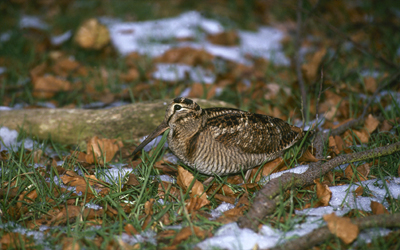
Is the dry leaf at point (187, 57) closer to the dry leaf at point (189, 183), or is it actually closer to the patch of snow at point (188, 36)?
the patch of snow at point (188, 36)

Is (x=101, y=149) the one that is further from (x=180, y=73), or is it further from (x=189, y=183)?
(x=180, y=73)

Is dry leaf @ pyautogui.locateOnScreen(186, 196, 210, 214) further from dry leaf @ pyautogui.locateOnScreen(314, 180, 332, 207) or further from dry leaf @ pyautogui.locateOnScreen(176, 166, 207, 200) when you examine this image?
dry leaf @ pyautogui.locateOnScreen(314, 180, 332, 207)

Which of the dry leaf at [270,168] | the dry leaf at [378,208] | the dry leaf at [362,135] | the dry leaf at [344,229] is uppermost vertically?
the dry leaf at [344,229]

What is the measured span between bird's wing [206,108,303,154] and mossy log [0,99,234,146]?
2.67ft

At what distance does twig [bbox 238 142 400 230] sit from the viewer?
2.13 meters

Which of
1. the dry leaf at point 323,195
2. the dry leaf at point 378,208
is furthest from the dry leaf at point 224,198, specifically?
the dry leaf at point 378,208

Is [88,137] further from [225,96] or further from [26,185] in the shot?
[225,96]

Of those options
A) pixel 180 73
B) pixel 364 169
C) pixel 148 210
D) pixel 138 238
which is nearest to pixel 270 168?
pixel 364 169

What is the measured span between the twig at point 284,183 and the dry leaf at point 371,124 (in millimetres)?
595

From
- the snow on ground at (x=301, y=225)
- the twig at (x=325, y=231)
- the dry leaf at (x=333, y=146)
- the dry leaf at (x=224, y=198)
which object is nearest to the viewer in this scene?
the twig at (x=325, y=231)

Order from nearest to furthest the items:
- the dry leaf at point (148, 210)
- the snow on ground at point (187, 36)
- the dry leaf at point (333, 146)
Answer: the dry leaf at point (148, 210) < the dry leaf at point (333, 146) < the snow on ground at point (187, 36)

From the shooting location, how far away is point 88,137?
3.40 metres

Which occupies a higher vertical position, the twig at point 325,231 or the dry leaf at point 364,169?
the twig at point 325,231

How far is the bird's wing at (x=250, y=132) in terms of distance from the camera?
8.91 feet
